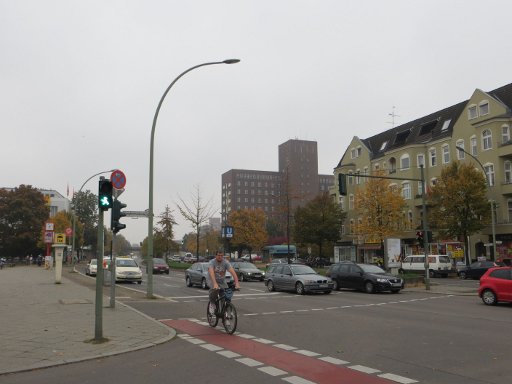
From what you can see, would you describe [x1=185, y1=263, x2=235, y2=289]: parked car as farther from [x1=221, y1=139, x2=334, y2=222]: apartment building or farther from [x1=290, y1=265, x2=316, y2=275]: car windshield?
[x1=221, y1=139, x2=334, y2=222]: apartment building

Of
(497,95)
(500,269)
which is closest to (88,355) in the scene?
(500,269)

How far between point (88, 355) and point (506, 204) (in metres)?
40.9

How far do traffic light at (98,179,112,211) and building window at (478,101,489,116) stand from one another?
42.8 metres

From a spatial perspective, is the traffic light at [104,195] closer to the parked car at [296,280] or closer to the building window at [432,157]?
the parked car at [296,280]

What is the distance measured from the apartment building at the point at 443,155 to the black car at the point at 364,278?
13.0 m

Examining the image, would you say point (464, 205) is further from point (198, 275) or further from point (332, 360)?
point (332, 360)

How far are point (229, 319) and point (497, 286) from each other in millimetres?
10700

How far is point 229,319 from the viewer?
413 inches

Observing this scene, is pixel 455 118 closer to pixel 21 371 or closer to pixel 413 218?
pixel 413 218

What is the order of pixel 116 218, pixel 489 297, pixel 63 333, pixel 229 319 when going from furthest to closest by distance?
pixel 489 297
pixel 116 218
pixel 229 319
pixel 63 333

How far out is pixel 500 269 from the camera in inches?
669

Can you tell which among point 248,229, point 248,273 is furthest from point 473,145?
point 248,229

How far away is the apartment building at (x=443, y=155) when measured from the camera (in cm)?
4156

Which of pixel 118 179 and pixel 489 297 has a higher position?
pixel 118 179
